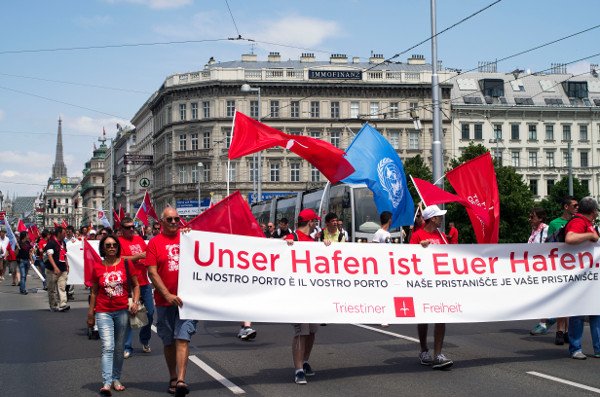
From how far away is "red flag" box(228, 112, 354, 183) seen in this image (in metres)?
9.81

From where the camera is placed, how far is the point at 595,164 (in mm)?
81188

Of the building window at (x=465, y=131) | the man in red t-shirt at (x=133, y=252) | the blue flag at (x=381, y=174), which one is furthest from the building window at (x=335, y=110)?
the man in red t-shirt at (x=133, y=252)

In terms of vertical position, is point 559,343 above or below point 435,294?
below

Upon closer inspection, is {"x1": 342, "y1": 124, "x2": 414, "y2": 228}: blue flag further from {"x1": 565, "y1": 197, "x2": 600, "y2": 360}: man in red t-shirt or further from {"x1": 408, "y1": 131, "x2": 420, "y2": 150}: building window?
{"x1": 408, "y1": 131, "x2": 420, "y2": 150}: building window

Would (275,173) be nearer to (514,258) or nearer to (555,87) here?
(555,87)

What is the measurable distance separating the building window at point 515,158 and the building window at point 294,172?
2049 centimetres

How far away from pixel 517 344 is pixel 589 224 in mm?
2445

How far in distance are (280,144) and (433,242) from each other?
228 cm

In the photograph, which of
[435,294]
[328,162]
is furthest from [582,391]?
[328,162]

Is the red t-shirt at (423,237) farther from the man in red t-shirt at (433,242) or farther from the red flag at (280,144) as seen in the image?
the red flag at (280,144)

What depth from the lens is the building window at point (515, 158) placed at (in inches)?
3130

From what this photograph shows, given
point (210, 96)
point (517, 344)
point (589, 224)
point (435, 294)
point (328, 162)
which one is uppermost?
point (210, 96)

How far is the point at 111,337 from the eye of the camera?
8.21 meters

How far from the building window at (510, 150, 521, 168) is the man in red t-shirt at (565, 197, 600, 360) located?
7166 cm
